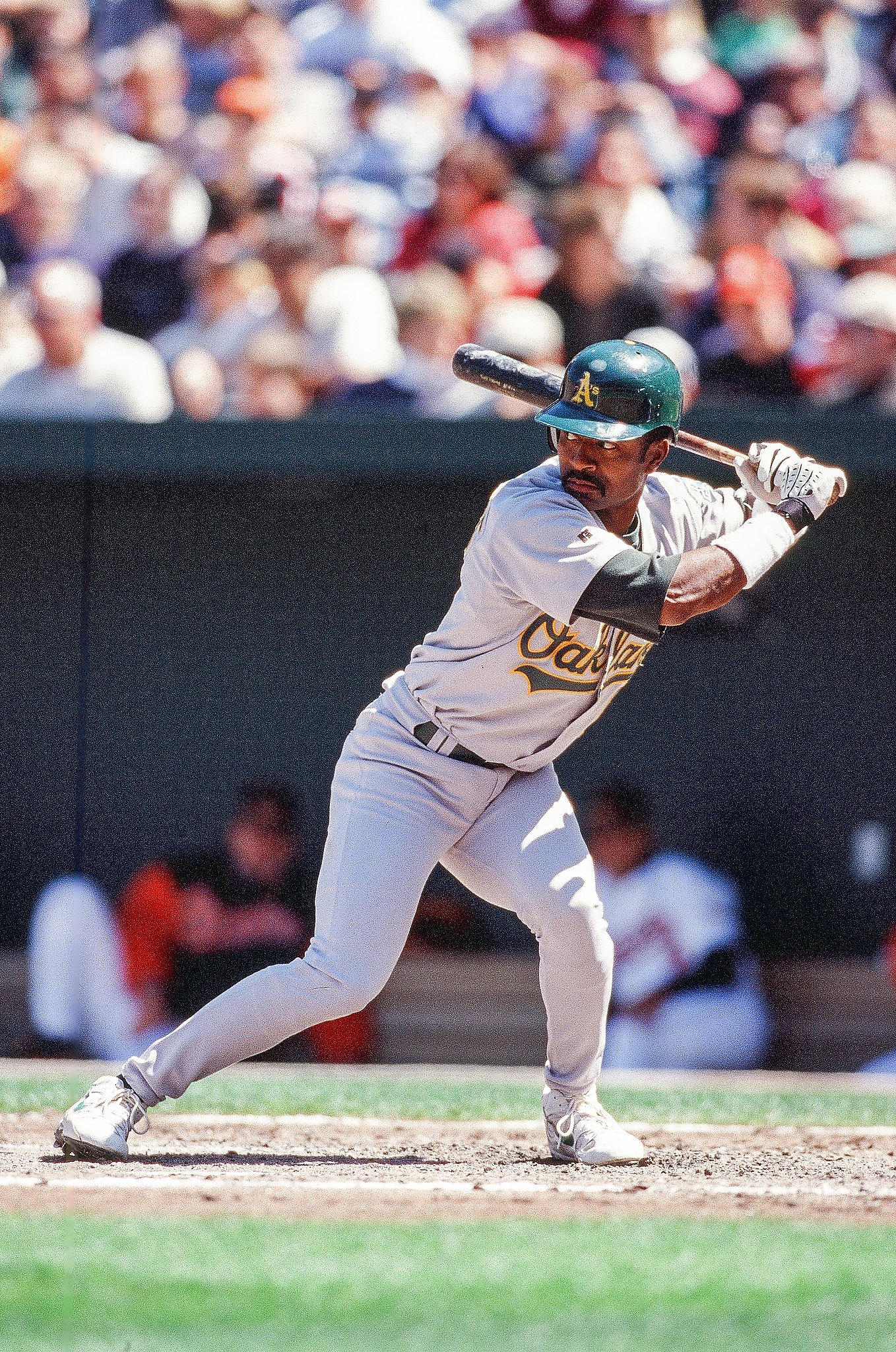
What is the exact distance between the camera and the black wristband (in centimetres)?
360

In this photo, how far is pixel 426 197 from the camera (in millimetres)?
7859

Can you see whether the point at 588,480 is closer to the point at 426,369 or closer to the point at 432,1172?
the point at 432,1172

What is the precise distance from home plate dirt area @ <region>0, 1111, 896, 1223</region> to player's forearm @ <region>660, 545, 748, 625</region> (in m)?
1.02

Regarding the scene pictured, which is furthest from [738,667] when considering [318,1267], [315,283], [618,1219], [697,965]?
[318,1267]

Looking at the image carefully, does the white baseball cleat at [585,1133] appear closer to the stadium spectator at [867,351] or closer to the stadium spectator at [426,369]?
the stadium spectator at [867,351]

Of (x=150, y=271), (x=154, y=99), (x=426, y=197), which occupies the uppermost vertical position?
(x=154, y=99)

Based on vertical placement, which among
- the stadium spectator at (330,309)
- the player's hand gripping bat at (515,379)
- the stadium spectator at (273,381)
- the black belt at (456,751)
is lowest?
the black belt at (456,751)

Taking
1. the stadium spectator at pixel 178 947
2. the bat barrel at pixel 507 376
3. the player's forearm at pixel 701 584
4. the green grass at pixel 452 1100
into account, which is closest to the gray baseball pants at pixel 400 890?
the player's forearm at pixel 701 584

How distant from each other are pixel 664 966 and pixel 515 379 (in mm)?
2704

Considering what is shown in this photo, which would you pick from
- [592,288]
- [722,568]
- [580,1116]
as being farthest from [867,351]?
[580,1116]

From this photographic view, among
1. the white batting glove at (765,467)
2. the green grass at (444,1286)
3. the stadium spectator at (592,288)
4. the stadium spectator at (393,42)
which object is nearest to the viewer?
the green grass at (444,1286)

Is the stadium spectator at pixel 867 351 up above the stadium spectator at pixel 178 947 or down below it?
above

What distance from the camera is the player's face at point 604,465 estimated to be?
A: 3.52 metres

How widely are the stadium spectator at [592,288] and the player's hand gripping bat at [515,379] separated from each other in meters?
2.71
